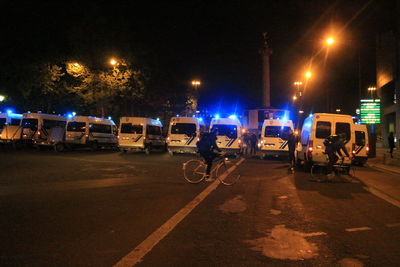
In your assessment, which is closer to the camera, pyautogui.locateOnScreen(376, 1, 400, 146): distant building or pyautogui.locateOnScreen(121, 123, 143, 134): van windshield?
pyautogui.locateOnScreen(121, 123, 143, 134): van windshield

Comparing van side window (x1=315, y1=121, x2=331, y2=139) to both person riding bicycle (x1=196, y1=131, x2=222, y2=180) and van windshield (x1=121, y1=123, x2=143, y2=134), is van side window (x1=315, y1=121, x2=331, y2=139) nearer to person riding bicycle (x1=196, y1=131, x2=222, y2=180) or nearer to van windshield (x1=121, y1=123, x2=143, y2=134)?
person riding bicycle (x1=196, y1=131, x2=222, y2=180)

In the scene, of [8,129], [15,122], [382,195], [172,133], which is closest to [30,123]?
[8,129]

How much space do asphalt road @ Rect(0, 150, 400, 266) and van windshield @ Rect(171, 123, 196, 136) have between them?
11183 mm

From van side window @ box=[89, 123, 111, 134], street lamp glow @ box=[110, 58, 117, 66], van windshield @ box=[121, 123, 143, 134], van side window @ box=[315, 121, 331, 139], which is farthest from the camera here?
street lamp glow @ box=[110, 58, 117, 66]

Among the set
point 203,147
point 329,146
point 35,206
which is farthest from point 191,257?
point 329,146

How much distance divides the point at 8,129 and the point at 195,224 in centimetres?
2612

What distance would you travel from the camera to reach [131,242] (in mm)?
6039

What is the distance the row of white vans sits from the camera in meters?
16.6

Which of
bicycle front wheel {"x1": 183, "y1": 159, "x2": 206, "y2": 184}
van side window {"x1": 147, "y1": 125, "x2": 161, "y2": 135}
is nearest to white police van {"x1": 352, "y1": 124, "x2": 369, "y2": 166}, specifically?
bicycle front wheel {"x1": 183, "y1": 159, "x2": 206, "y2": 184}

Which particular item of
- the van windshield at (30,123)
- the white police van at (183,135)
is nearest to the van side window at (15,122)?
the van windshield at (30,123)

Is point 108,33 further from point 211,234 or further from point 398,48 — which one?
point 211,234

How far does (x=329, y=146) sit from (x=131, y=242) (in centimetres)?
937

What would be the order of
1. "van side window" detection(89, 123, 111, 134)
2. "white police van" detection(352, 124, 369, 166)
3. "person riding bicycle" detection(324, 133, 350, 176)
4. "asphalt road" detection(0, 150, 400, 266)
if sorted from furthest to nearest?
"van side window" detection(89, 123, 111, 134), "white police van" detection(352, 124, 369, 166), "person riding bicycle" detection(324, 133, 350, 176), "asphalt road" detection(0, 150, 400, 266)

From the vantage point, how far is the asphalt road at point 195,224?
5418 mm
